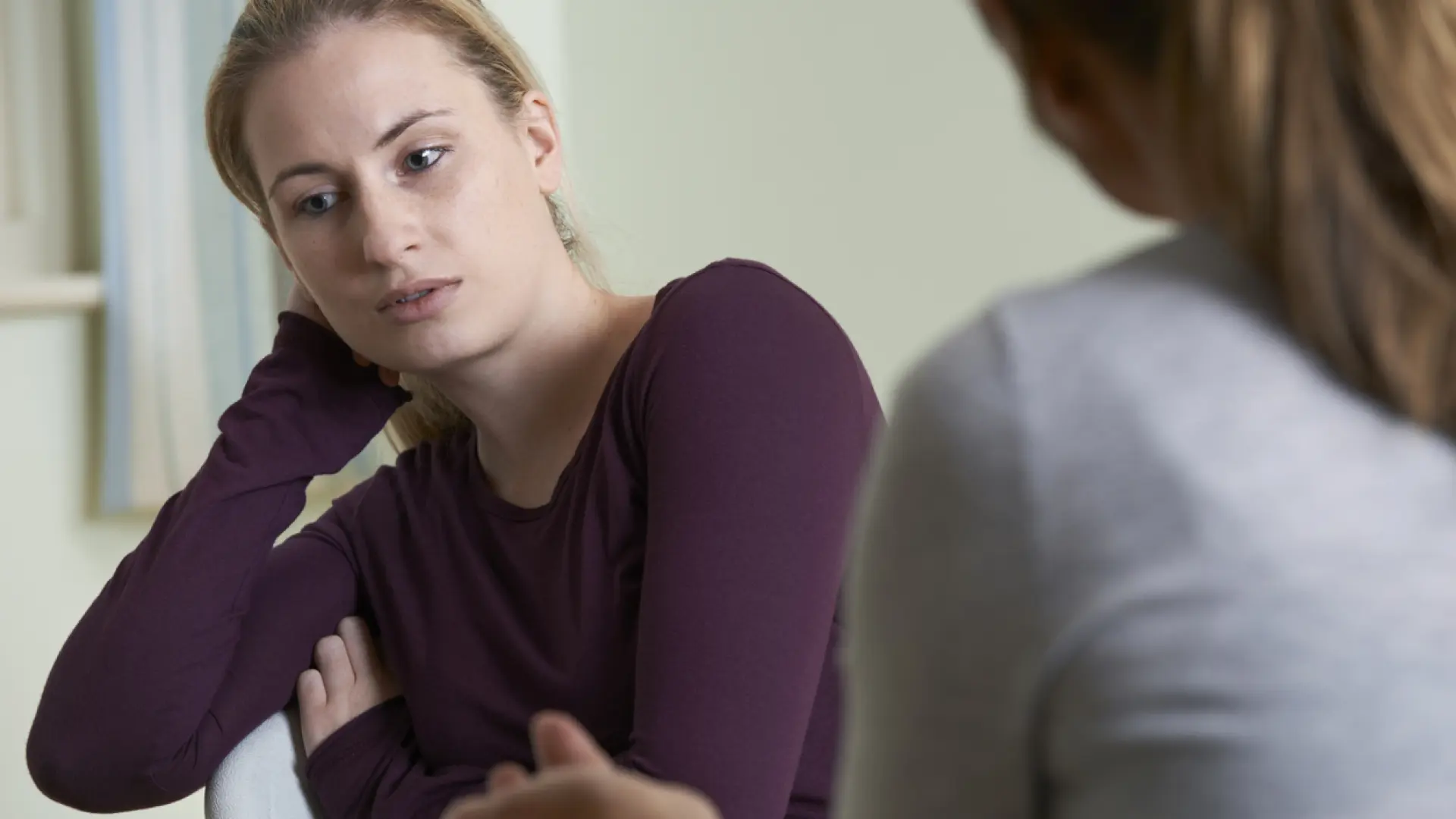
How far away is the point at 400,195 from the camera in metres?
1.26

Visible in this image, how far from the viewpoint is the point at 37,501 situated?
208 centimetres

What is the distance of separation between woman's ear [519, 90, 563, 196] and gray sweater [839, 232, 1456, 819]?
94cm

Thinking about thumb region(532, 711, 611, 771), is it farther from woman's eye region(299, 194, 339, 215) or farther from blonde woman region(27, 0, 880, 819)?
woman's eye region(299, 194, 339, 215)

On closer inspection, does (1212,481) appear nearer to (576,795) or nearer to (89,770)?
(576,795)

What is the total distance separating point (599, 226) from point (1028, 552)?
2.18m

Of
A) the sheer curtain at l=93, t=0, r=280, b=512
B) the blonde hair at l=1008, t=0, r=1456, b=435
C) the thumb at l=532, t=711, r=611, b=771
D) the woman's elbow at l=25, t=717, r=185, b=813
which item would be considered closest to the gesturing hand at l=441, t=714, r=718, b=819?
the thumb at l=532, t=711, r=611, b=771

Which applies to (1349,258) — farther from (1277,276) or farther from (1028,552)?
(1028,552)

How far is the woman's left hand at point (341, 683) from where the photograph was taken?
1334 mm

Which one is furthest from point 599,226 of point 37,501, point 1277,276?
point 1277,276

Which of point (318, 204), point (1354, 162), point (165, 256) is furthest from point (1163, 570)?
point (165, 256)

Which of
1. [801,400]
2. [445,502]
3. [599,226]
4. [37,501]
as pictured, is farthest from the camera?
[599,226]

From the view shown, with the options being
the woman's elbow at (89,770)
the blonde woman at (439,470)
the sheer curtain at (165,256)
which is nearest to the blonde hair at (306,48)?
the blonde woman at (439,470)

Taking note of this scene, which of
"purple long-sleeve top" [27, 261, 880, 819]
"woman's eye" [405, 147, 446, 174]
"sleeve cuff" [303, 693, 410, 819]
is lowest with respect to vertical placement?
"sleeve cuff" [303, 693, 410, 819]

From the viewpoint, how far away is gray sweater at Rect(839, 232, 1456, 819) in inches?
17.1
